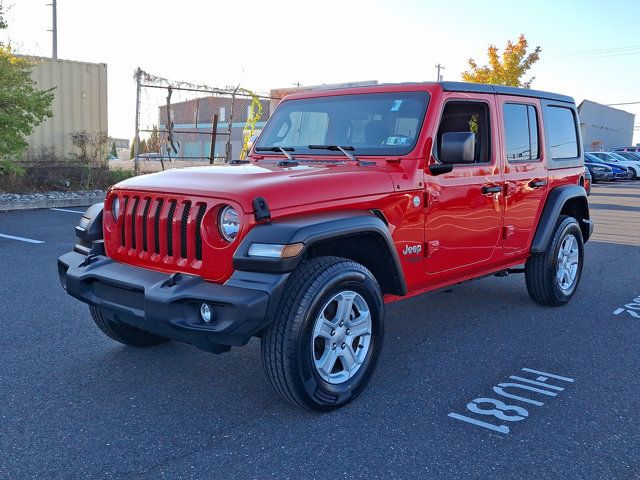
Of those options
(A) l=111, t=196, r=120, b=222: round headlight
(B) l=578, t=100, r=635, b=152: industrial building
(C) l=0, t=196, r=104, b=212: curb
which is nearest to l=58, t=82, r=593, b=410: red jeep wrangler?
(A) l=111, t=196, r=120, b=222: round headlight

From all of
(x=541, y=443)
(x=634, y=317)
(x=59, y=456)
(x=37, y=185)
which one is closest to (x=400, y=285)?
(x=541, y=443)

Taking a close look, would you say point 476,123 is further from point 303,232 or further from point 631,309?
point 631,309

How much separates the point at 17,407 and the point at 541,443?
2.88 m

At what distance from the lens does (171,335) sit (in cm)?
340

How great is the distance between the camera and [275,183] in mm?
3537

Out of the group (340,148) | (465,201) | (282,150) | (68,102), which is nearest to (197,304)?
(340,148)

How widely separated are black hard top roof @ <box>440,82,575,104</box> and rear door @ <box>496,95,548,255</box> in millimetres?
51

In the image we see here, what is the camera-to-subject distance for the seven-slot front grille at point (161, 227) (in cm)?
348

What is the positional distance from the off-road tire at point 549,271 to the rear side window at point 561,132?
A: 63cm

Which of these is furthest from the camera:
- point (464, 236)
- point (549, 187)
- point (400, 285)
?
point (549, 187)

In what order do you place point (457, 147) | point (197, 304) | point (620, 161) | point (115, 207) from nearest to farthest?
point (197, 304)
point (115, 207)
point (457, 147)
point (620, 161)

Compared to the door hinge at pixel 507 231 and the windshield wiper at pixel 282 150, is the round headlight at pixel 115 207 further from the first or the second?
the door hinge at pixel 507 231

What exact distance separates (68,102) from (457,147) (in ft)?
45.9

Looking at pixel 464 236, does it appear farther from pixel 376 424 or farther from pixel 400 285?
pixel 376 424
